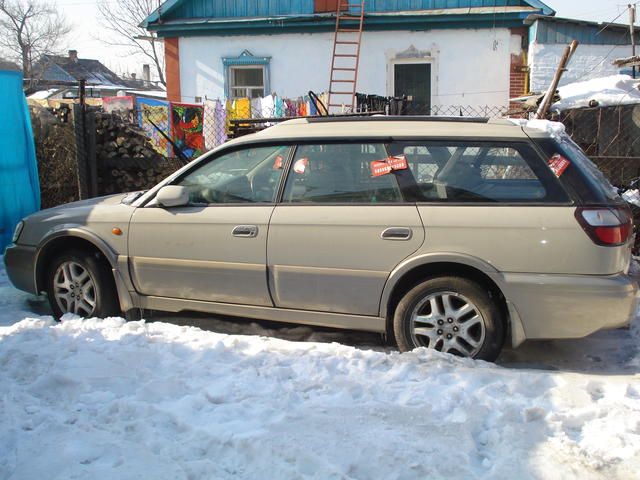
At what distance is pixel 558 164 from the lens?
3.79m

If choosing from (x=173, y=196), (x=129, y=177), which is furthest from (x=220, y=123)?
(x=173, y=196)

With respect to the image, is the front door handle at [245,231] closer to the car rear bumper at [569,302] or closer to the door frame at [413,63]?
the car rear bumper at [569,302]

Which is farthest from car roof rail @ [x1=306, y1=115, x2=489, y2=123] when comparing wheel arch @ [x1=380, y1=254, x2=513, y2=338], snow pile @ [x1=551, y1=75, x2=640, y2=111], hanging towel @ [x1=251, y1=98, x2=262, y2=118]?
hanging towel @ [x1=251, y1=98, x2=262, y2=118]

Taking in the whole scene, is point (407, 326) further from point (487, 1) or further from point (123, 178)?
point (487, 1)

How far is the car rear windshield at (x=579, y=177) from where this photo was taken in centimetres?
372

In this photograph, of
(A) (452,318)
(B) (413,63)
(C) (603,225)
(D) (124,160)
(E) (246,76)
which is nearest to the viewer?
(C) (603,225)

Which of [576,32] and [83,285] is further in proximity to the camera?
[576,32]

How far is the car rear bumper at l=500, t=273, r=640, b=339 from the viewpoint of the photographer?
3.63m

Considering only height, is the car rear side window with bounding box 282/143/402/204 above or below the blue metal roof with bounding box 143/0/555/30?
below

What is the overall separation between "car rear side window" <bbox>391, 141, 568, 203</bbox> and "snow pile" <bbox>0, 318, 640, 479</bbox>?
1124mm

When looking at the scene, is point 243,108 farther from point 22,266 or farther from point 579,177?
point 579,177

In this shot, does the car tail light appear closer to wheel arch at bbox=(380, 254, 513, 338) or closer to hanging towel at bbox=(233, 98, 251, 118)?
wheel arch at bbox=(380, 254, 513, 338)

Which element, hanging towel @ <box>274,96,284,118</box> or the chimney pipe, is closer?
hanging towel @ <box>274,96,284,118</box>

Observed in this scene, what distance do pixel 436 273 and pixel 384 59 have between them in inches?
412
